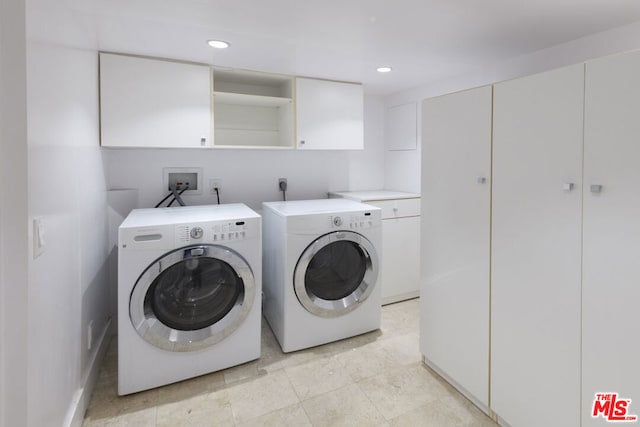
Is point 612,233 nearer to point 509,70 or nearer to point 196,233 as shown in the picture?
point 509,70

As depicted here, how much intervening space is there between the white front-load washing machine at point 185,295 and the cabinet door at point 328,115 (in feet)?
3.26

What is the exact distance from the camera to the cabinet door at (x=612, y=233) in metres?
1.18

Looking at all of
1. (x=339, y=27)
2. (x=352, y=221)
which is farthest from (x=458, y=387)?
(x=339, y=27)

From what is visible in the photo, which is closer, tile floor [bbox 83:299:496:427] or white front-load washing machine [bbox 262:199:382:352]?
tile floor [bbox 83:299:496:427]

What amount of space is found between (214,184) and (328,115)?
3.65 feet

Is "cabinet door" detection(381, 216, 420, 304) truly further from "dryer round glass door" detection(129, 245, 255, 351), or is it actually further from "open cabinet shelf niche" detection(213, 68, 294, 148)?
"dryer round glass door" detection(129, 245, 255, 351)

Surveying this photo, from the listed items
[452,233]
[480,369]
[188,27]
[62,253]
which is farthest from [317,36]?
[480,369]

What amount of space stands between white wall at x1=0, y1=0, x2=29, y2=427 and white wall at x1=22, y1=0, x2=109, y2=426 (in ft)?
0.13

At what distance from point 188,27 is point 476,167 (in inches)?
65.8

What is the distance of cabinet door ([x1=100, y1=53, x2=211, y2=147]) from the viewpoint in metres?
2.30

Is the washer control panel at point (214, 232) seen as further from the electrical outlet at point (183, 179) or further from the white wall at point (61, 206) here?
the electrical outlet at point (183, 179)

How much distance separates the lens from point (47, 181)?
1257 millimetres

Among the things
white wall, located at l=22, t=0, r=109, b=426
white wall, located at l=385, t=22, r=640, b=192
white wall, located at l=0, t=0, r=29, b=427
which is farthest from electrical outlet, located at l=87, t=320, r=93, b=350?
white wall, located at l=385, t=22, r=640, b=192

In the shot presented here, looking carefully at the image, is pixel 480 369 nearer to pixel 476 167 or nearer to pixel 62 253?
pixel 476 167
